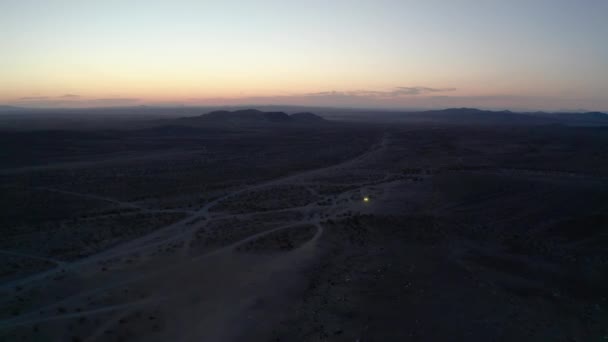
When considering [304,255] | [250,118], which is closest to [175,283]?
[304,255]

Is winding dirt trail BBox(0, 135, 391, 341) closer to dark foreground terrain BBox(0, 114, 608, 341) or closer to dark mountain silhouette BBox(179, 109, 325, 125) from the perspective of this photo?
dark foreground terrain BBox(0, 114, 608, 341)

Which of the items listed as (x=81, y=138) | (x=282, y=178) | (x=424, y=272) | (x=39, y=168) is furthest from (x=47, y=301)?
(x=81, y=138)

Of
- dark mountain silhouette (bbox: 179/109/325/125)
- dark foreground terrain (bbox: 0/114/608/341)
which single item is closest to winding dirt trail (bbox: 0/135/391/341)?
dark foreground terrain (bbox: 0/114/608/341)

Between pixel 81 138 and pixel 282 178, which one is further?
pixel 81 138

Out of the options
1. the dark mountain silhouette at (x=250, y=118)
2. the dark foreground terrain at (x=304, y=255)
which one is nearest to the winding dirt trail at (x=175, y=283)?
the dark foreground terrain at (x=304, y=255)

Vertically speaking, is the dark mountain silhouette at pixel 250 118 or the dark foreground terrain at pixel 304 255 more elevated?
the dark mountain silhouette at pixel 250 118

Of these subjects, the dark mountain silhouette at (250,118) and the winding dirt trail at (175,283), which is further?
the dark mountain silhouette at (250,118)

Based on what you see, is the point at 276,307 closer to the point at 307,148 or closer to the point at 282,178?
the point at 282,178

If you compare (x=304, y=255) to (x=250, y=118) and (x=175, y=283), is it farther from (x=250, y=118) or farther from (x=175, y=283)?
(x=250, y=118)

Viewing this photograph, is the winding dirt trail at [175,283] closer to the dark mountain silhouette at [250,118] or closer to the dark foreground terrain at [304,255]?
the dark foreground terrain at [304,255]
